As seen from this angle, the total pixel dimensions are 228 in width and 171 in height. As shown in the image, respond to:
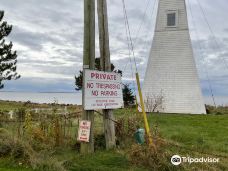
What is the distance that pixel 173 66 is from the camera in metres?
24.2

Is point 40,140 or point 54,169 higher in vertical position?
point 40,140

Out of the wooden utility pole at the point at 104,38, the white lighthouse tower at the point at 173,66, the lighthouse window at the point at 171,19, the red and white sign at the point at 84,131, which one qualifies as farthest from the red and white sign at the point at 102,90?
the lighthouse window at the point at 171,19

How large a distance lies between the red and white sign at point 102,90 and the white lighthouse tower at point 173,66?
584 inches

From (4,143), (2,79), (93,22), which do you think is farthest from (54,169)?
(2,79)

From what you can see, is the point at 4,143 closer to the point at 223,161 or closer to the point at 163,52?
the point at 223,161

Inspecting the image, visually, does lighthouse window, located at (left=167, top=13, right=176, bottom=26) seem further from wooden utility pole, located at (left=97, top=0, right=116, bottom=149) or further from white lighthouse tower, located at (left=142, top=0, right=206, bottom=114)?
wooden utility pole, located at (left=97, top=0, right=116, bottom=149)

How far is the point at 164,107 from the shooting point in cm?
2480

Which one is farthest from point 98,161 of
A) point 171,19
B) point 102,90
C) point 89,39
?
point 171,19

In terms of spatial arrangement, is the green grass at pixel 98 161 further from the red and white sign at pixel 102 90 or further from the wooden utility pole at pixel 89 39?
the red and white sign at pixel 102 90

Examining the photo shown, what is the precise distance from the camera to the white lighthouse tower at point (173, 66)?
24042mm


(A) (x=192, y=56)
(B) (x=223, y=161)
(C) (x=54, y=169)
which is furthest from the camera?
(A) (x=192, y=56)

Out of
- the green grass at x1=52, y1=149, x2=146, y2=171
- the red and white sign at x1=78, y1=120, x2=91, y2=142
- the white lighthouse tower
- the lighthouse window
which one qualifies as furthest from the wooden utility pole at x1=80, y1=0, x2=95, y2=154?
the lighthouse window

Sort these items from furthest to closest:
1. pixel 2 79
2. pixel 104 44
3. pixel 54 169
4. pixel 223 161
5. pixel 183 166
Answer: pixel 2 79 < pixel 104 44 < pixel 223 161 < pixel 183 166 < pixel 54 169

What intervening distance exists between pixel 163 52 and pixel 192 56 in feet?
5.85
